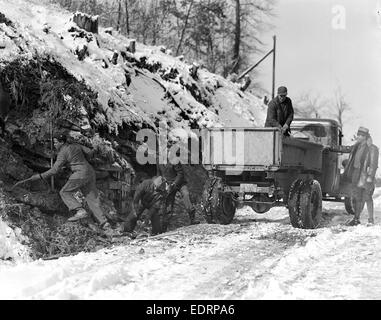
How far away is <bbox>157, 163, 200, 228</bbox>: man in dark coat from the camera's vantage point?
10.5 m

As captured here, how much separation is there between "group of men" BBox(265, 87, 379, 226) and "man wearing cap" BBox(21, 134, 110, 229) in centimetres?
370

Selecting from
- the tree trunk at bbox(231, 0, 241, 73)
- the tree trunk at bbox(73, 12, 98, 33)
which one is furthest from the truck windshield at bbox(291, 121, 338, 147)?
the tree trunk at bbox(231, 0, 241, 73)

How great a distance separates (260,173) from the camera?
9.97 meters

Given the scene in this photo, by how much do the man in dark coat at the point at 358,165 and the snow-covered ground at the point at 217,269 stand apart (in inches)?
60.9

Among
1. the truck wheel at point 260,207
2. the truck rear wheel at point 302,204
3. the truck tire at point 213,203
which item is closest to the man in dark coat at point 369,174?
the truck rear wheel at point 302,204

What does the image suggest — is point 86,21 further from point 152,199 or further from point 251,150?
point 251,150

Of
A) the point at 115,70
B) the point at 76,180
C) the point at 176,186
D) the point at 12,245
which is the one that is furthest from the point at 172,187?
the point at 115,70

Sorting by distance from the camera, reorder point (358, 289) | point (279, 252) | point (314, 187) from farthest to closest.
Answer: point (314, 187), point (279, 252), point (358, 289)

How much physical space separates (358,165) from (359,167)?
4 cm

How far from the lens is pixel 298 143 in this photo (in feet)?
32.9

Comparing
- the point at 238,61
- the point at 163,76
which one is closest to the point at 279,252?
the point at 163,76

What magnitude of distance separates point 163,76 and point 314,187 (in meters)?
7.35

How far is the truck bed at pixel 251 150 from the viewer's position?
9.43 meters
